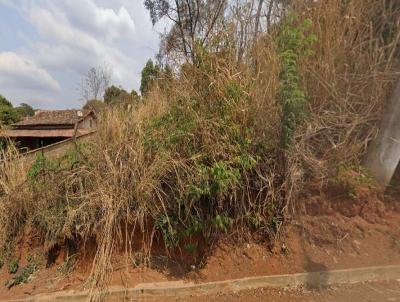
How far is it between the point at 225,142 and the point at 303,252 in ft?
5.78

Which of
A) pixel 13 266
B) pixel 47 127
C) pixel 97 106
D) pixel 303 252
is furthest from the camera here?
pixel 47 127

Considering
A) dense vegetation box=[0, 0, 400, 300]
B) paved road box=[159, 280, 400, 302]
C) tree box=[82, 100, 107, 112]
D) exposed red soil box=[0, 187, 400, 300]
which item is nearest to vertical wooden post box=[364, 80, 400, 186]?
dense vegetation box=[0, 0, 400, 300]

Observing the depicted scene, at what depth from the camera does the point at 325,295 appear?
369cm

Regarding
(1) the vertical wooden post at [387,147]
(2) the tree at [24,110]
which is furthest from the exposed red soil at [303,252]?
(2) the tree at [24,110]

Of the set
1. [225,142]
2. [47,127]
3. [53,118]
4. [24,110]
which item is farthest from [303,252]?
[24,110]

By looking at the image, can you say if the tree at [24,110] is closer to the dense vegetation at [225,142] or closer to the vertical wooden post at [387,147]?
the dense vegetation at [225,142]

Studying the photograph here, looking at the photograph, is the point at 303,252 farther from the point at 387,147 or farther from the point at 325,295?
the point at 387,147

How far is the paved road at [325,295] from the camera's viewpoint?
361 cm

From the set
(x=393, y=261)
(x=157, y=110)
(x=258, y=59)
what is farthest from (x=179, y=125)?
A: (x=393, y=261)

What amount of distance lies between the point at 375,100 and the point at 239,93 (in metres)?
2.09

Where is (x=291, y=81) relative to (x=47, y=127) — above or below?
above

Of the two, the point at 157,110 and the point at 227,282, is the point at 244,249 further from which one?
the point at 157,110

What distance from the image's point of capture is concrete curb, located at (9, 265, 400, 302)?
379 centimetres

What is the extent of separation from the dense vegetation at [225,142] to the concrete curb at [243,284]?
424mm
